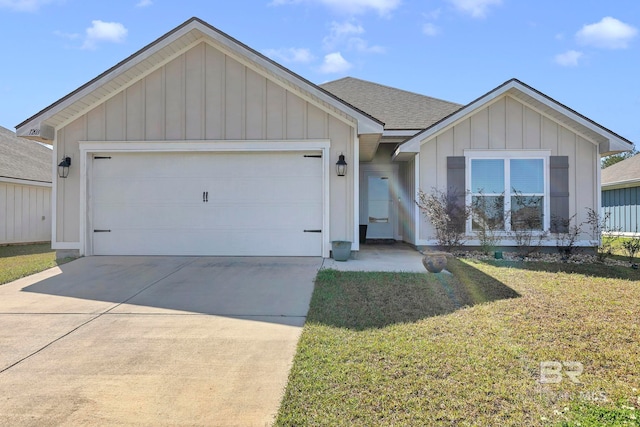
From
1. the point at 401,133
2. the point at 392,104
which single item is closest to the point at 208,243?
the point at 401,133

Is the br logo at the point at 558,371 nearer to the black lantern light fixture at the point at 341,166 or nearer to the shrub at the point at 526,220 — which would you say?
the black lantern light fixture at the point at 341,166

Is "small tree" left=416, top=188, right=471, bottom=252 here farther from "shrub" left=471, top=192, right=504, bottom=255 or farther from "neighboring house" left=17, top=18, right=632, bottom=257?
"neighboring house" left=17, top=18, right=632, bottom=257

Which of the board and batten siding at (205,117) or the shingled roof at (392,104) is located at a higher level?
the shingled roof at (392,104)

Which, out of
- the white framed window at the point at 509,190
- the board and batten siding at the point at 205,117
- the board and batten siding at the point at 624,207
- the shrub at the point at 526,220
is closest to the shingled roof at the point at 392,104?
the white framed window at the point at 509,190

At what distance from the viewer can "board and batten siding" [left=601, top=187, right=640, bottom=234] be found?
575 inches

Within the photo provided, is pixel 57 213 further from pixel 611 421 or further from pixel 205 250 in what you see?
pixel 611 421

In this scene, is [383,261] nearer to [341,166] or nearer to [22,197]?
[341,166]

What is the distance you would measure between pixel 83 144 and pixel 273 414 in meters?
7.80

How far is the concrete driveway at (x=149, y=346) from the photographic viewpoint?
2.45 meters

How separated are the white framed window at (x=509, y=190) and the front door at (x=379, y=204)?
9.97 ft

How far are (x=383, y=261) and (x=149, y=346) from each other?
193 inches

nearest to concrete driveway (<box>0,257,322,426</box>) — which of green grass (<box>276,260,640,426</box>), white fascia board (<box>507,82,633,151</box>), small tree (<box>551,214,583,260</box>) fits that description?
green grass (<box>276,260,640,426</box>)

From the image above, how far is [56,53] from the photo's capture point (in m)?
9.84

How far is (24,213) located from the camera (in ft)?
41.7
